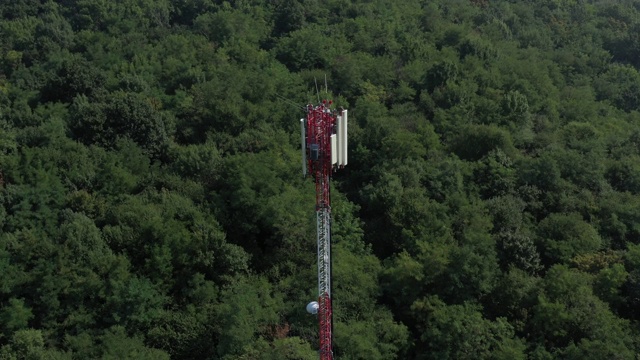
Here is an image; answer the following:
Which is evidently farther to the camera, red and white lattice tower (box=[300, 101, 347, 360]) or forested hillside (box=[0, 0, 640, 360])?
forested hillside (box=[0, 0, 640, 360])

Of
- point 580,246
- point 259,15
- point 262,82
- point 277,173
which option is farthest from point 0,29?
point 580,246

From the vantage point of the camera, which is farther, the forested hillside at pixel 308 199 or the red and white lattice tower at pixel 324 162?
the forested hillside at pixel 308 199

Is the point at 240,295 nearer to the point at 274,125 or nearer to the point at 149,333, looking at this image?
the point at 149,333

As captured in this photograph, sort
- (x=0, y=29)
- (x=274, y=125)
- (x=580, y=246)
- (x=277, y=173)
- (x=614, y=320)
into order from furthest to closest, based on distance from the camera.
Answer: (x=0, y=29), (x=274, y=125), (x=277, y=173), (x=580, y=246), (x=614, y=320)

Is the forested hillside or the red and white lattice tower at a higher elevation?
the red and white lattice tower

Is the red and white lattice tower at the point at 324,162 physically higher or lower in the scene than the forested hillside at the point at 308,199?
higher
